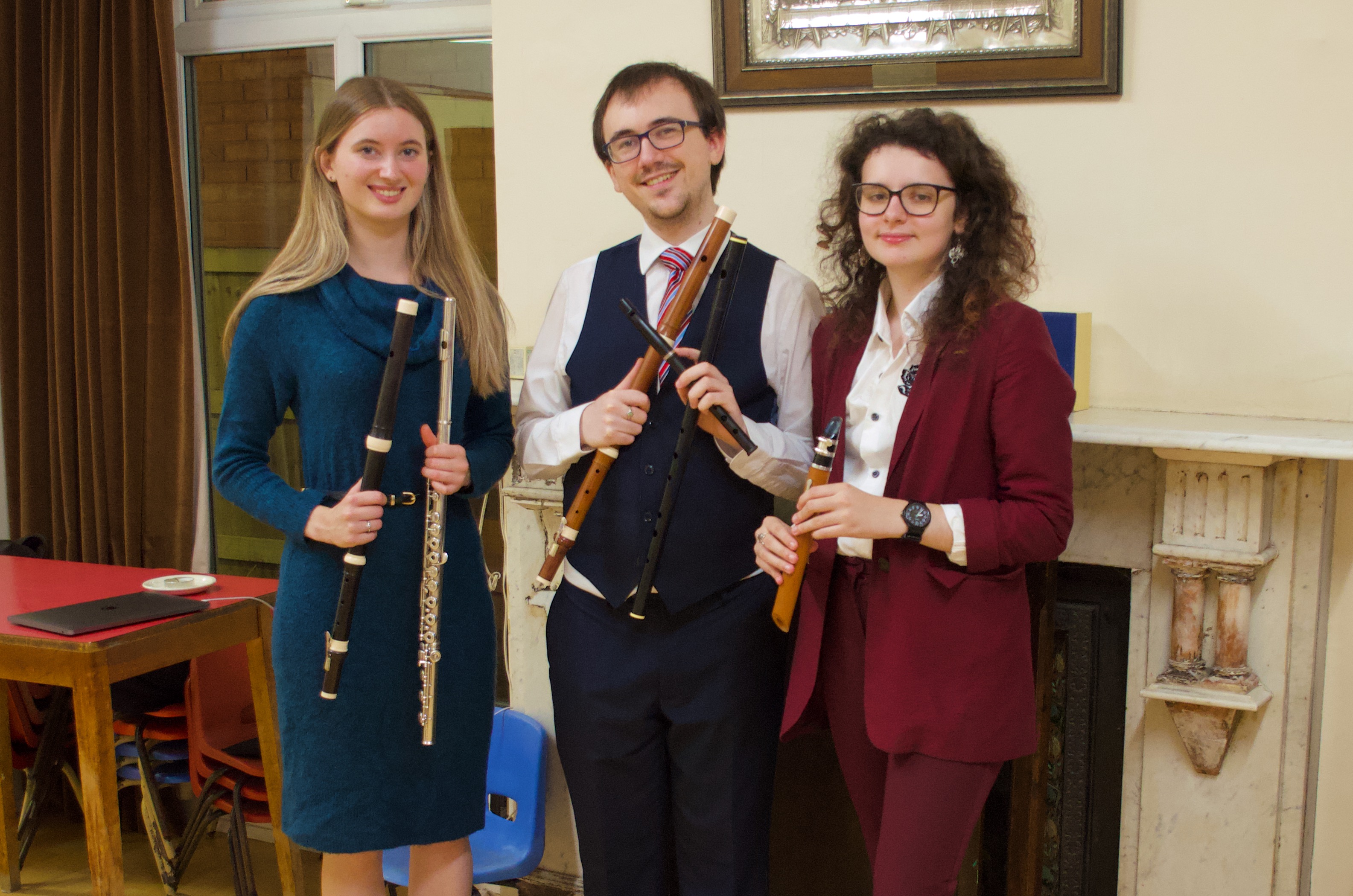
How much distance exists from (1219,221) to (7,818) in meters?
2.81

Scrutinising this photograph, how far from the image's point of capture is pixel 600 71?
8.04ft

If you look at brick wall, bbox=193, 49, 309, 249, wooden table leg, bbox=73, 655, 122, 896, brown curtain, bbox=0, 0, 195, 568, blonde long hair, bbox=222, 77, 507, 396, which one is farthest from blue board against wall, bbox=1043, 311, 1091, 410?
brown curtain, bbox=0, 0, 195, 568

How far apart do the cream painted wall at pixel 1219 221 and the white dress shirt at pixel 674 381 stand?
43 cm

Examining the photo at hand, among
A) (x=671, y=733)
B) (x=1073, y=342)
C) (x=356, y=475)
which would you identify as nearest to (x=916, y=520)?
(x=671, y=733)

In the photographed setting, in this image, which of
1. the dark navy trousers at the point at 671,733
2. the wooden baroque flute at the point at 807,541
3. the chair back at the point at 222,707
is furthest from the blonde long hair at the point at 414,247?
the chair back at the point at 222,707

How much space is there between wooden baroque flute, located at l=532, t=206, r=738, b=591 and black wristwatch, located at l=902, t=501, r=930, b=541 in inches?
16.6

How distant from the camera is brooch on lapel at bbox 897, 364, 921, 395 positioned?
1534mm

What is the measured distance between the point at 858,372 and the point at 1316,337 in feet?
2.85

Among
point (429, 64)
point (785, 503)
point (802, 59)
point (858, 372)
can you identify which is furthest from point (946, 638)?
point (429, 64)

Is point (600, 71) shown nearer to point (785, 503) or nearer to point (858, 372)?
point (785, 503)

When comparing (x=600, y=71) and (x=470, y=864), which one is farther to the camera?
(x=600, y=71)

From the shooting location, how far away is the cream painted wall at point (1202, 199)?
1.91 m

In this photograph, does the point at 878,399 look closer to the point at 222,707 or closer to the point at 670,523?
the point at 670,523

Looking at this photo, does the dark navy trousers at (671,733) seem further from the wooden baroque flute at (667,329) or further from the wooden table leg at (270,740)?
the wooden table leg at (270,740)
